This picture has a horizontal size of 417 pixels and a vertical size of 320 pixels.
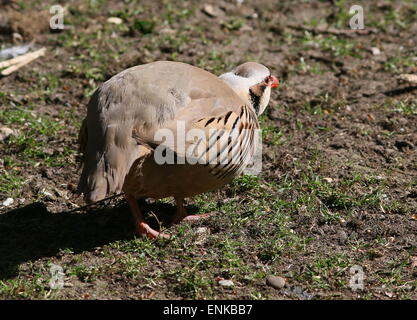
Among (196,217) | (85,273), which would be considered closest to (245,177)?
(196,217)

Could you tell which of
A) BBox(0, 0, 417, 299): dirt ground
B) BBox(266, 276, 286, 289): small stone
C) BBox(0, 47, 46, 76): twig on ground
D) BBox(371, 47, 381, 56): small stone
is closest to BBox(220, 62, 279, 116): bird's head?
BBox(0, 0, 417, 299): dirt ground

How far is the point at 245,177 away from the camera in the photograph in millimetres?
5895

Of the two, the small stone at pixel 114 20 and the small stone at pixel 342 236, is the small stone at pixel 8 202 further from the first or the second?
the small stone at pixel 114 20

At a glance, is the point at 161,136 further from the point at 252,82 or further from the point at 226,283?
the point at 252,82

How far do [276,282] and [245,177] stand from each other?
4.66 ft

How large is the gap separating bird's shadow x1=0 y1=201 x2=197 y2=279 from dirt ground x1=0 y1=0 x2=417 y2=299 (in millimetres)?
14

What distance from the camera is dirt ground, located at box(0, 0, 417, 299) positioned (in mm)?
4750

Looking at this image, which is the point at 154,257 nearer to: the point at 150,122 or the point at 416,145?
the point at 150,122

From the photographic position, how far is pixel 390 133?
21.5 ft

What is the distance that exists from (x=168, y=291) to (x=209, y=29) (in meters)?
4.63

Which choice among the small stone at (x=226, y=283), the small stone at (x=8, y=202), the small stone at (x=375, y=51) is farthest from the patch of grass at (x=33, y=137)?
the small stone at (x=375, y=51)

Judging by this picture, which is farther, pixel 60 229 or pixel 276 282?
pixel 60 229
